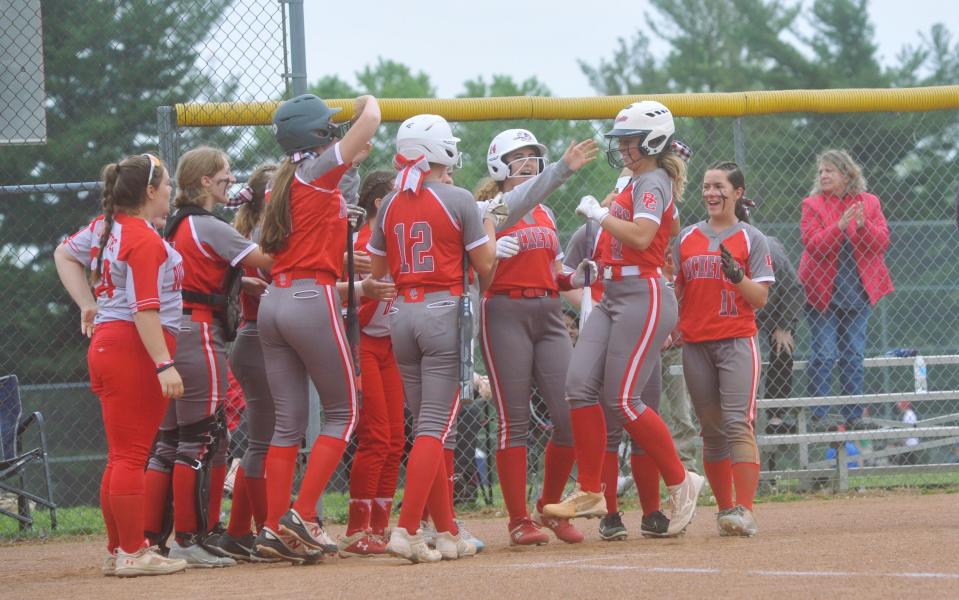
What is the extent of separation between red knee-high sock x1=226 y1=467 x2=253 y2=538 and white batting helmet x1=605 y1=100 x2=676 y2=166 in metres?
2.44

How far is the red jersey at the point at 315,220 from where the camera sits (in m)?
5.82

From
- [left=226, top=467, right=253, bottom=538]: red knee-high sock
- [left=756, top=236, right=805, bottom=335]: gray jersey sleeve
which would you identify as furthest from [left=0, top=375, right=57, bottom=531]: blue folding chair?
[left=756, top=236, right=805, bottom=335]: gray jersey sleeve

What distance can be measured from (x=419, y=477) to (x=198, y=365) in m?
1.17

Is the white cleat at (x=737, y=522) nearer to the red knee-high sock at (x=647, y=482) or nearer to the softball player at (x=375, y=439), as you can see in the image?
the red knee-high sock at (x=647, y=482)

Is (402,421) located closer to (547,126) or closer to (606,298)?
(606,298)

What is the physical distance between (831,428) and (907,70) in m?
28.8

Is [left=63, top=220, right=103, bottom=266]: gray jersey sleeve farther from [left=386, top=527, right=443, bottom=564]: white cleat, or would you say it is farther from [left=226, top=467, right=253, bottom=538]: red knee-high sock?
[left=386, top=527, right=443, bottom=564]: white cleat

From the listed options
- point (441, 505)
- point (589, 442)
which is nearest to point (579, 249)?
point (589, 442)

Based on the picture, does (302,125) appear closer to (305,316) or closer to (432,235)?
(432,235)

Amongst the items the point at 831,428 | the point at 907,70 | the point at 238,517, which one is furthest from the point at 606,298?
the point at 907,70

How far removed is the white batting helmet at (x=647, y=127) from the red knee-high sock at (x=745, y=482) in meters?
1.61

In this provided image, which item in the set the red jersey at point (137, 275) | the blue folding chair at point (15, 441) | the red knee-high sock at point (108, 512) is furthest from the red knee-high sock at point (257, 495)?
the blue folding chair at point (15, 441)

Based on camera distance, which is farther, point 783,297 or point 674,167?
point 783,297

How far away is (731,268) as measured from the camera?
6480 millimetres
